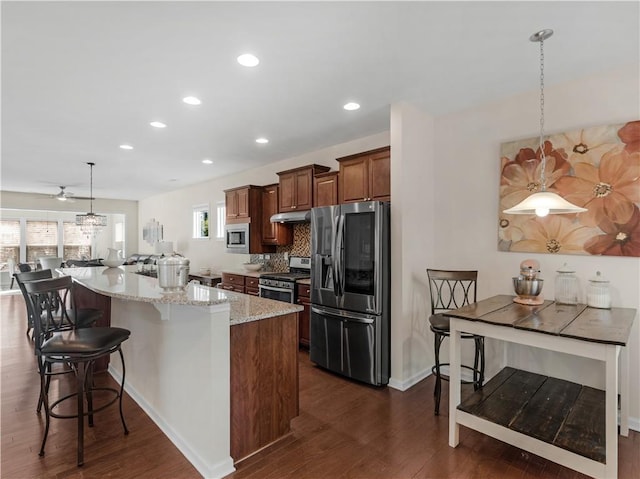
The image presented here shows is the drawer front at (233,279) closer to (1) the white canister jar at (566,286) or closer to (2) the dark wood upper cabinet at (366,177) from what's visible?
(2) the dark wood upper cabinet at (366,177)

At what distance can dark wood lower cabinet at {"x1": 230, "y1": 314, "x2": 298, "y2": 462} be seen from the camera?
2098 mm

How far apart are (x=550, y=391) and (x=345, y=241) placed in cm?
208

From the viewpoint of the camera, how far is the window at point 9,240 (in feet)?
29.0

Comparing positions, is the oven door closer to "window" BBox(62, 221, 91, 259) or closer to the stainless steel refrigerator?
the stainless steel refrigerator

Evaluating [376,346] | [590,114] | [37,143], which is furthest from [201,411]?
[37,143]

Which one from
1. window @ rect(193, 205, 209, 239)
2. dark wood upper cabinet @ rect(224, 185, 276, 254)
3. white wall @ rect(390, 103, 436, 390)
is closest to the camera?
white wall @ rect(390, 103, 436, 390)

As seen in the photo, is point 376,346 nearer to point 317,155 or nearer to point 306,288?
point 306,288

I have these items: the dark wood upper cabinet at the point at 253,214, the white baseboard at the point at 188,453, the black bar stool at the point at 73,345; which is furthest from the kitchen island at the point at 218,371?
the dark wood upper cabinet at the point at 253,214

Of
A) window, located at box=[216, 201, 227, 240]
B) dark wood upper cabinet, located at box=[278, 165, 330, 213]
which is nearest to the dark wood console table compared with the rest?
dark wood upper cabinet, located at box=[278, 165, 330, 213]

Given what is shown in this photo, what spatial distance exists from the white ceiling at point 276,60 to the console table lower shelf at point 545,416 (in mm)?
2248

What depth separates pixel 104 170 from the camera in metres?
6.30

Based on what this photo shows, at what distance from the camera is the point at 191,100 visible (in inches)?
125

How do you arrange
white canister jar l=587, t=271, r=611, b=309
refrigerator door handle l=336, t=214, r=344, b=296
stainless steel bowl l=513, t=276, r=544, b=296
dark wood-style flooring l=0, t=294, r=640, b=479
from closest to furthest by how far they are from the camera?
dark wood-style flooring l=0, t=294, r=640, b=479, white canister jar l=587, t=271, r=611, b=309, stainless steel bowl l=513, t=276, r=544, b=296, refrigerator door handle l=336, t=214, r=344, b=296

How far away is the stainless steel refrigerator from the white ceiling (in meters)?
1.12
